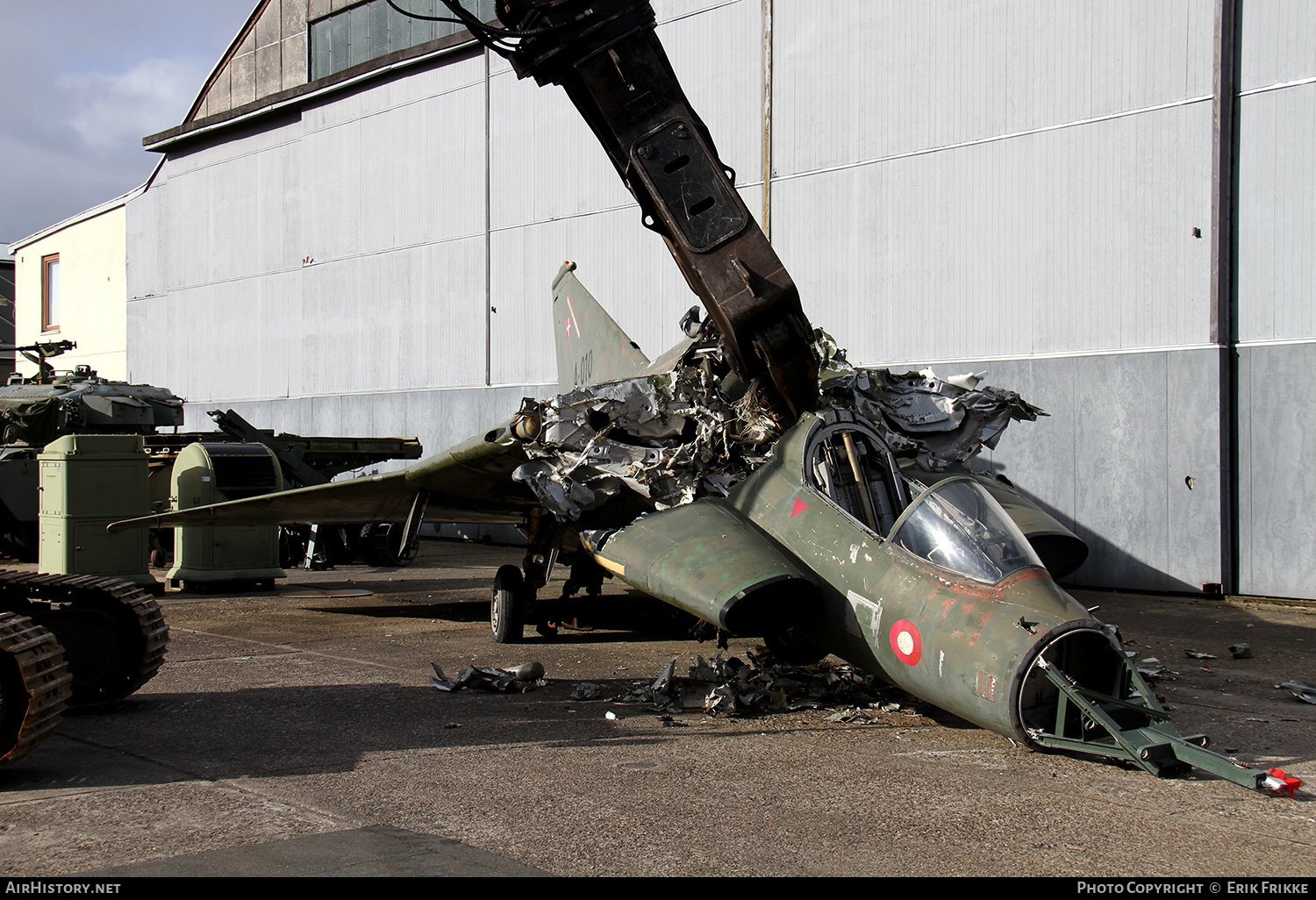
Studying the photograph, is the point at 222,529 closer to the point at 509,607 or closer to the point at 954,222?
the point at 509,607

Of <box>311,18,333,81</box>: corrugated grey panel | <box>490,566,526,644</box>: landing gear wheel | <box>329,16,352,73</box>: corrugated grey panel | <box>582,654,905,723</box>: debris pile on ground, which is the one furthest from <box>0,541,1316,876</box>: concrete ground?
<box>311,18,333,81</box>: corrugated grey panel

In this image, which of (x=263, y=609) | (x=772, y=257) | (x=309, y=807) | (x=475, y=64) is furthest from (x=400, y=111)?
(x=309, y=807)

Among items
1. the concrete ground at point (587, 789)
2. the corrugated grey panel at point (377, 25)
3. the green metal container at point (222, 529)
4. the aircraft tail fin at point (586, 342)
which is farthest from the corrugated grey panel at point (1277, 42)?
the corrugated grey panel at point (377, 25)

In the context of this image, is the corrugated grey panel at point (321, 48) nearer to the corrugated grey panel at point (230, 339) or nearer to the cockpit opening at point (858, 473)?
the corrugated grey panel at point (230, 339)

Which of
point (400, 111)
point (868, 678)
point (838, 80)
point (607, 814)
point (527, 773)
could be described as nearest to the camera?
point (607, 814)

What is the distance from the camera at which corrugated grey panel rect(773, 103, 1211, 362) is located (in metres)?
13.7

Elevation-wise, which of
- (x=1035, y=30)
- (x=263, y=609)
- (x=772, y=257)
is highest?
(x=1035, y=30)

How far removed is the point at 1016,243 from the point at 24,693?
13055 mm

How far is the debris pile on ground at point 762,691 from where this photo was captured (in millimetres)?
7547

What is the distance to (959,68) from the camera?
1548 centimetres

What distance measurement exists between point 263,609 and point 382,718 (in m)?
6.95

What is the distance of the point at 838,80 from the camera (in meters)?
16.9

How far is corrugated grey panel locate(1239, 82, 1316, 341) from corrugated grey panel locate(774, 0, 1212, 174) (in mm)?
939

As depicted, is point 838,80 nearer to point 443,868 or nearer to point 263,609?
point 263,609
